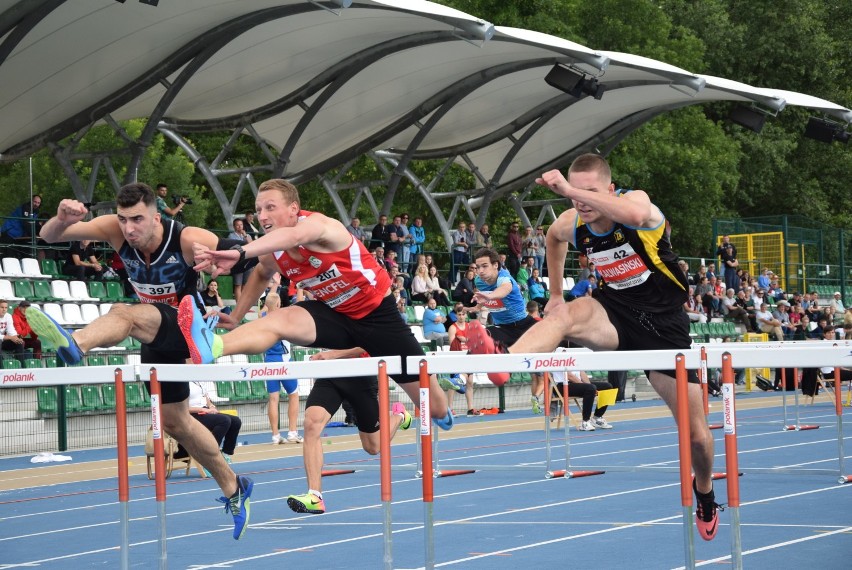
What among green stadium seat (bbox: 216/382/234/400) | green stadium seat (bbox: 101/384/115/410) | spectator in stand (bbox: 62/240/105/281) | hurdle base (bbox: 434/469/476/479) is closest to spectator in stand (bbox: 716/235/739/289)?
green stadium seat (bbox: 216/382/234/400)

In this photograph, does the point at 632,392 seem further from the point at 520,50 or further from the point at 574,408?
the point at 520,50

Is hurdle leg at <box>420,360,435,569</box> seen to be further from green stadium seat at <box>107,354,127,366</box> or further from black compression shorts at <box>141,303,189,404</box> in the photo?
green stadium seat at <box>107,354,127,366</box>

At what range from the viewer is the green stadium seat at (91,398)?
17.2 metres

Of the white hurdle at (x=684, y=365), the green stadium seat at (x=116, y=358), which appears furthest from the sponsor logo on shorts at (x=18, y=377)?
the green stadium seat at (x=116, y=358)

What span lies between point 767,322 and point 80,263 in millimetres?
14740

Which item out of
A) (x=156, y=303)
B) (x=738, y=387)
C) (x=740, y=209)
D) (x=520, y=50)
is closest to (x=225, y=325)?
(x=156, y=303)

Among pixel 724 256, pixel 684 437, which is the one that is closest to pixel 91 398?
pixel 684 437

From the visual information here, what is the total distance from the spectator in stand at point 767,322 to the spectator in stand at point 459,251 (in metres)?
6.71

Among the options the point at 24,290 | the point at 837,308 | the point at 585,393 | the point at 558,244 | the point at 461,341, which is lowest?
the point at 585,393

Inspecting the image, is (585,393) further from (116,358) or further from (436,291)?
(436,291)

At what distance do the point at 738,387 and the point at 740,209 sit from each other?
25.2m

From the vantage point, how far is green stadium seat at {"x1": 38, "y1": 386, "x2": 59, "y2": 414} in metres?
16.4

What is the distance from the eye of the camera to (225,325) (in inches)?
278

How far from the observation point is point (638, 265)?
670 cm
